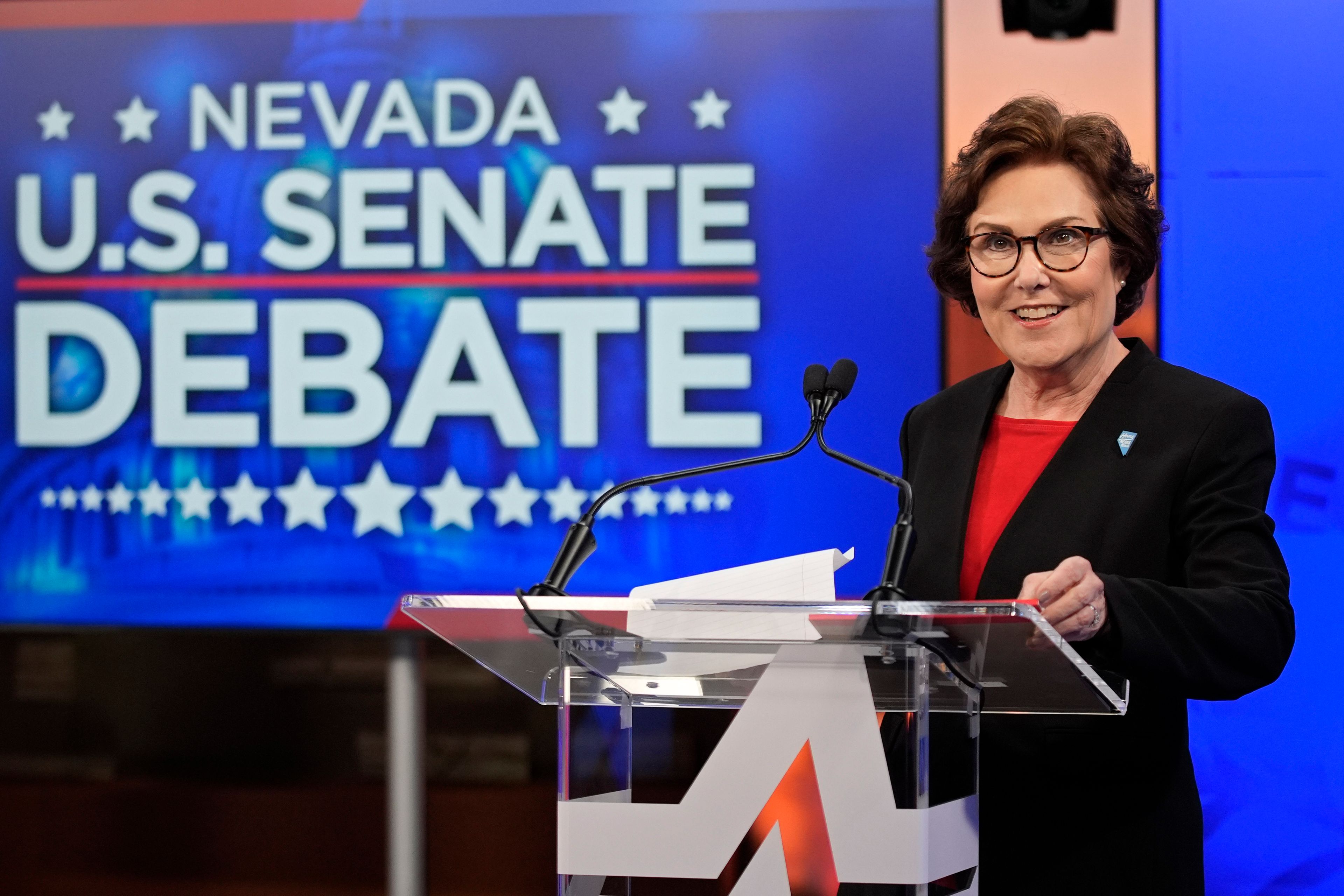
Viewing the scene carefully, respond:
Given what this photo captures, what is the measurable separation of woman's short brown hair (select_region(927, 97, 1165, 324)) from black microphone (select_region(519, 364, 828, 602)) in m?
0.50

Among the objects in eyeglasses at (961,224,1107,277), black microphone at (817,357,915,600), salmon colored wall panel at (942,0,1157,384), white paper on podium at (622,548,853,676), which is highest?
salmon colored wall panel at (942,0,1157,384)

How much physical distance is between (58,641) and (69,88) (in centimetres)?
141

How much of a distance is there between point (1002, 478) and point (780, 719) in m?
0.69

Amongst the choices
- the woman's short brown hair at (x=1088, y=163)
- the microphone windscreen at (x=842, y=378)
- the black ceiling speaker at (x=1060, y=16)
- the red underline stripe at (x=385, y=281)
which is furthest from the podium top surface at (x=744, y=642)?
the black ceiling speaker at (x=1060, y=16)

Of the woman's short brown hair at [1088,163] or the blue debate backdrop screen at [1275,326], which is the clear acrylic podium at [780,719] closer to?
the woman's short brown hair at [1088,163]

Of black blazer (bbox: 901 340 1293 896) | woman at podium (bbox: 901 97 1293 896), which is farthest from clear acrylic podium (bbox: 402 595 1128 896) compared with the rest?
black blazer (bbox: 901 340 1293 896)

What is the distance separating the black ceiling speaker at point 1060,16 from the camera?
273cm

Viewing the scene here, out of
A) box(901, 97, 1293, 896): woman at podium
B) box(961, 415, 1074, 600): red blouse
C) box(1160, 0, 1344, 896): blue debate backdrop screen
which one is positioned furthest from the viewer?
box(1160, 0, 1344, 896): blue debate backdrop screen

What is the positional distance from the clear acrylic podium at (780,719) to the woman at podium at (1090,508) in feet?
0.43

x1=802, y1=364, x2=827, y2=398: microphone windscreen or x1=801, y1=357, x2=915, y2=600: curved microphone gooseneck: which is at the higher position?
x1=802, y1=364, x2=827, y2=398: microphone windscreen

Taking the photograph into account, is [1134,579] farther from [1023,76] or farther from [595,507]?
[1023,76]

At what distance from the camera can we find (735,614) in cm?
111

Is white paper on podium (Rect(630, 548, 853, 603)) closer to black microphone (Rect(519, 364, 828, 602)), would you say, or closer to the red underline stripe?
black microphone (Rect(519, 364, 828, 602))

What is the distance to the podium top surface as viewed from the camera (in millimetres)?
1064
